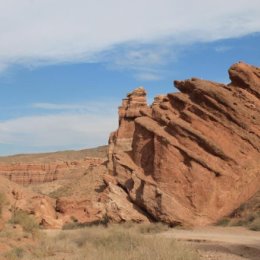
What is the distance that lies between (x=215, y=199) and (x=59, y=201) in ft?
48.8

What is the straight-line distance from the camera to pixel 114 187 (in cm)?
3175

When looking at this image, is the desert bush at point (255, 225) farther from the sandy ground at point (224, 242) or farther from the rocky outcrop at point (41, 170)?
the rocky outcrop at point (41, 170)

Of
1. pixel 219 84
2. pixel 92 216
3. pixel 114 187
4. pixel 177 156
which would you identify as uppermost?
pixel 219 84

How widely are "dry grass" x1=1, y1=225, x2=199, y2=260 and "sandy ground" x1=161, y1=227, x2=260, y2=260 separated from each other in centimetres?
179

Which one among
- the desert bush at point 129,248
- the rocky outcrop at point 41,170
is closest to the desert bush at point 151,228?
the desert bush at point 129,248

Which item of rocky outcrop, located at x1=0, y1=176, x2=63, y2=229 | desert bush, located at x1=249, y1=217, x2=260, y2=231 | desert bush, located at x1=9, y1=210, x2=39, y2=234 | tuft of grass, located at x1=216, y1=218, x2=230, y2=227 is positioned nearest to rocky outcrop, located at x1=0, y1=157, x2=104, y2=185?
rocky outcrop, located at x1=0, y1=176, x2=63, y2=229

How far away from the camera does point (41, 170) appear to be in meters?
91.4

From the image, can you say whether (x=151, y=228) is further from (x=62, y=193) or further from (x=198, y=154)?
(x=62, y=193)

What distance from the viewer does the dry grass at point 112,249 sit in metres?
13.6

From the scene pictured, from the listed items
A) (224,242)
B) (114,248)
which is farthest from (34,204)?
(114,248)

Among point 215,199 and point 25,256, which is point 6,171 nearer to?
point 215,199

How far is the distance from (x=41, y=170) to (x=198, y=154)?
64.4 meters

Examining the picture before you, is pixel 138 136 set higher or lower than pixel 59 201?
higher

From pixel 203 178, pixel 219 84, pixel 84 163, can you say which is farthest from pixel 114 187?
pixel 84 163
